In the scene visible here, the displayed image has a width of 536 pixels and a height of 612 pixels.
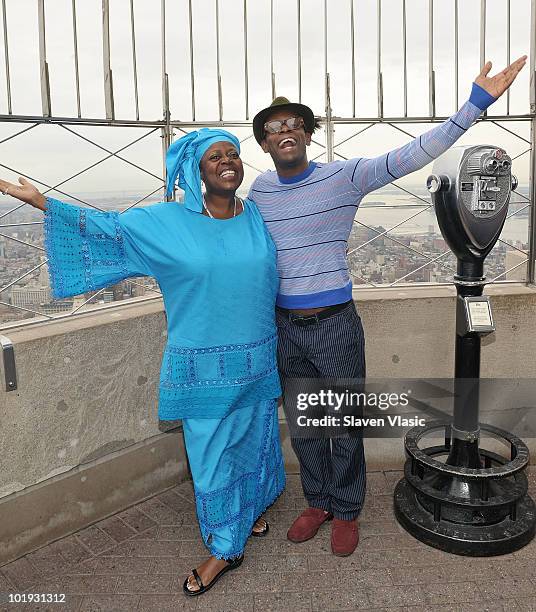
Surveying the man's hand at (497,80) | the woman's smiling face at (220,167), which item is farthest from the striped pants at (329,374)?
the man's hand at (497,80)

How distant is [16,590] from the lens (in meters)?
2.51

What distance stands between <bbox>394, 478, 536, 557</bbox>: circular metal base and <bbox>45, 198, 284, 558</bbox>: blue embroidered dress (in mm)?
776

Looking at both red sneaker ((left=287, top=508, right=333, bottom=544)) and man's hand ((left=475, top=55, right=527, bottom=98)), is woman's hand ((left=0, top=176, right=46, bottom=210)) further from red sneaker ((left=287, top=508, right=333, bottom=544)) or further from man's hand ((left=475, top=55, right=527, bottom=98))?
red sneaker ((left=287, top=508, right=333, bottom=544))

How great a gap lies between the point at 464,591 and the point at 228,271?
1.57 m

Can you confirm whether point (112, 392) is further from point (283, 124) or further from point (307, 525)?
point (283, 124)

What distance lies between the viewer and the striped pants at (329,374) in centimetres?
259

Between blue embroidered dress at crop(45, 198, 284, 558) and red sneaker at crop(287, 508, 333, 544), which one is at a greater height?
blue embroidered dress at crop(45, 198, 284, 558)

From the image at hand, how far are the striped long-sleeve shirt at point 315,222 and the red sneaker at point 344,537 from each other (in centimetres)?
101

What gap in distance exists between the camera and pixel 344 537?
2.72 m

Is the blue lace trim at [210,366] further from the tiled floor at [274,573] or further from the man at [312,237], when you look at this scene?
the tiled floor at [274,573]

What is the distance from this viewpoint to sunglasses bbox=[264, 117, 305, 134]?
2496mm

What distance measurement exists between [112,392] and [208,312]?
0.90 metres

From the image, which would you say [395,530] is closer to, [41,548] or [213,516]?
[213,516]

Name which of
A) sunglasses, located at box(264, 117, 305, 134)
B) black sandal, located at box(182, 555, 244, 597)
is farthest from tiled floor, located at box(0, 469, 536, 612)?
sunglasses, located at box(264, 117, 305, 134)
